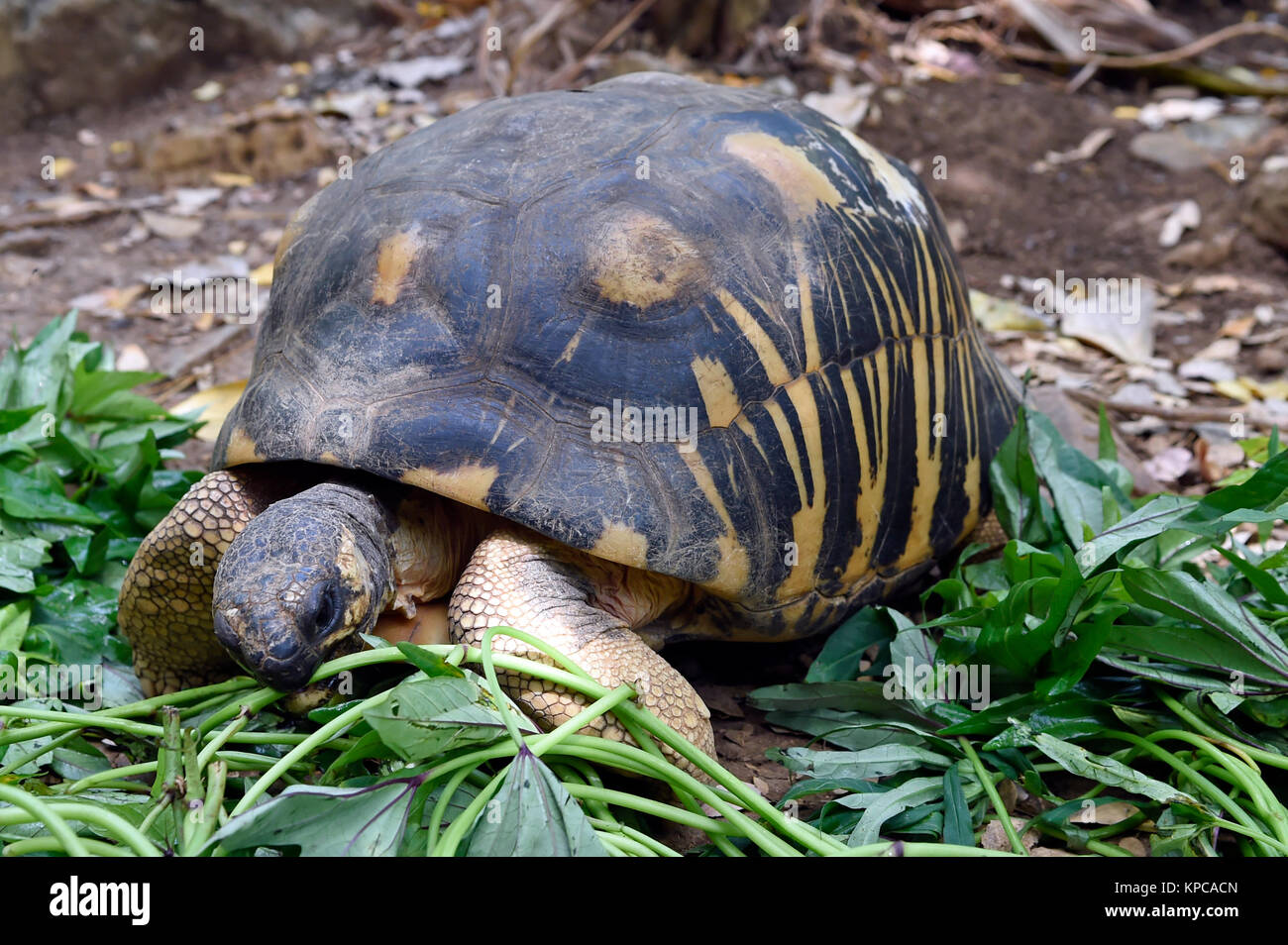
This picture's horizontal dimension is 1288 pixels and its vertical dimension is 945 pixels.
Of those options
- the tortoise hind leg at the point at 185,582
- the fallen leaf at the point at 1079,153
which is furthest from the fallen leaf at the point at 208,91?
the tortoise hind leg at the point at 185,582

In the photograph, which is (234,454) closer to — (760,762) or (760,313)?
(760,313)

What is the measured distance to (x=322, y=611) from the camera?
6.98 ft

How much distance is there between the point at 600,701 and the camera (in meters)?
2.10

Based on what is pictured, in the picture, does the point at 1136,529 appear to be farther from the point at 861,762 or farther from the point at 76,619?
the point at 76,619

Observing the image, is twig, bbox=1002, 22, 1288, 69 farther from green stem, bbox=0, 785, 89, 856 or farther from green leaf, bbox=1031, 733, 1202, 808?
green stem, bbox=0, 785, 89, 856

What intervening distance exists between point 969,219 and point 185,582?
16.2 feet

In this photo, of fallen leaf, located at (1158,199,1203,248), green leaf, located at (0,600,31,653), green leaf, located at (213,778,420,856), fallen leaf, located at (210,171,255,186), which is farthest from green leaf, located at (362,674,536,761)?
fallen leaf, located at (210,171,255,186)

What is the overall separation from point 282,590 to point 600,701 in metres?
0.66

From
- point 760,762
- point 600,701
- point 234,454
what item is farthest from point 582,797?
point 234,454

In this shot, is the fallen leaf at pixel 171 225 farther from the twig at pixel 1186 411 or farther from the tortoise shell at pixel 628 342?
the twig at pixel 1186 411

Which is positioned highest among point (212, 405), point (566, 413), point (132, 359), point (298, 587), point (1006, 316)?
point (566, 413)

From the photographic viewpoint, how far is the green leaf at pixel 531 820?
1.87m

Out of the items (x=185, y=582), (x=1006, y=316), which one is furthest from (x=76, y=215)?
(x=1006, y=316)

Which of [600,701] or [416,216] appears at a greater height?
[416,216]
